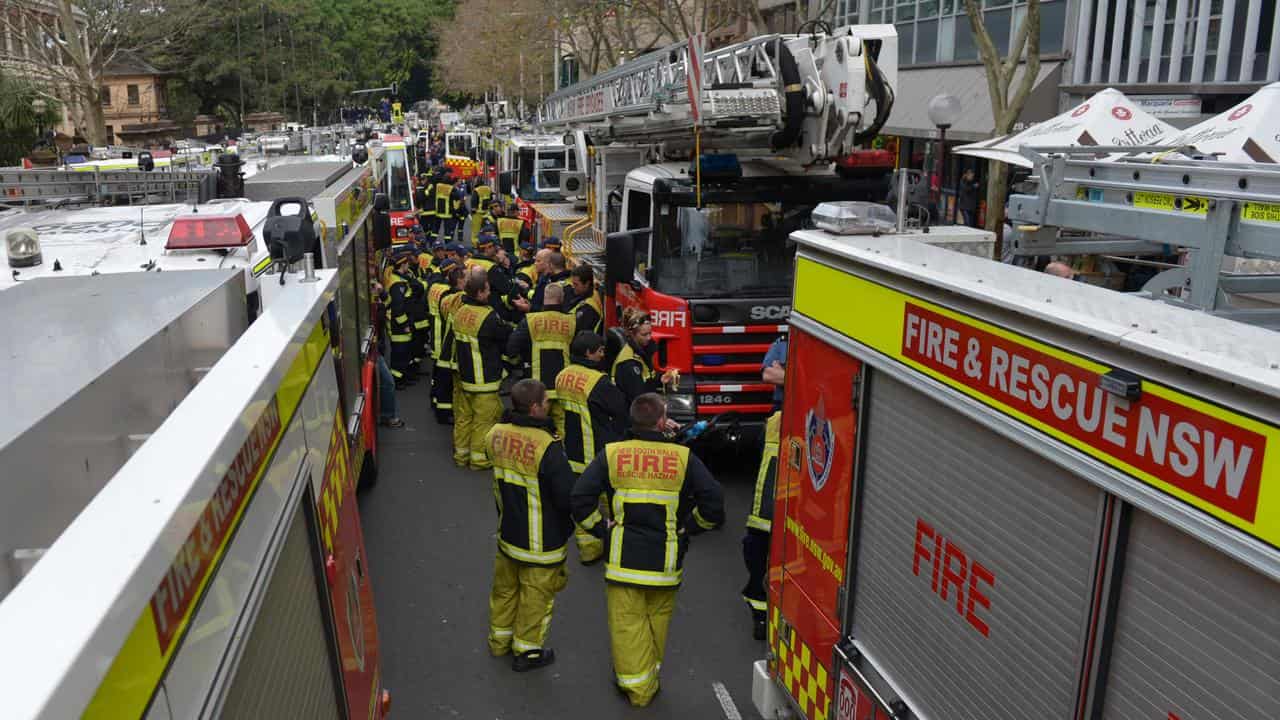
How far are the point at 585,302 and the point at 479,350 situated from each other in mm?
1208

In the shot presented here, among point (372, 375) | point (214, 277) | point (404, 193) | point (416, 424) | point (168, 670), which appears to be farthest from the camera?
point (404, 193)

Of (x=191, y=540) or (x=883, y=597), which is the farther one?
(x=883, y=597)

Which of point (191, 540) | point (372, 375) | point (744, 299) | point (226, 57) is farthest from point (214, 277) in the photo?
point (226, 57)

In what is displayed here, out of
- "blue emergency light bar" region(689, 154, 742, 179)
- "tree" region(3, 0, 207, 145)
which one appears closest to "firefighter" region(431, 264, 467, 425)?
"blue emergency light bar" region(689, 154, 742, 179)

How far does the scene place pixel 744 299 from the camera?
9148 millimetres

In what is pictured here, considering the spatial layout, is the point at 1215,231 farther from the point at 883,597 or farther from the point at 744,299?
the point at 744,299

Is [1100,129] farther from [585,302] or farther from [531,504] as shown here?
[531,504]

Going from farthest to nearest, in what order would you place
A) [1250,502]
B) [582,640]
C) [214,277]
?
[582,640]
[214,277]
[1250,502]

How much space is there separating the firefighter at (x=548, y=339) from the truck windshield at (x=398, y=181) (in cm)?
1392

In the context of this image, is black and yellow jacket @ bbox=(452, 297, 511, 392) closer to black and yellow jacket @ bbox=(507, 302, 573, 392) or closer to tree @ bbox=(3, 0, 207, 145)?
black and yellow jacket @ bbox=(507, 302, 573, 392)

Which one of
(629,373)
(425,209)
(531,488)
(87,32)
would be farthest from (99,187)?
(87,32)

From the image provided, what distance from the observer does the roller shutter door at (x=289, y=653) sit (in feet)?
7.29

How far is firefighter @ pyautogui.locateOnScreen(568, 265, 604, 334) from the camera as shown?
32.1 ft

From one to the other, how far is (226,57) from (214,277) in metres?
50.1
